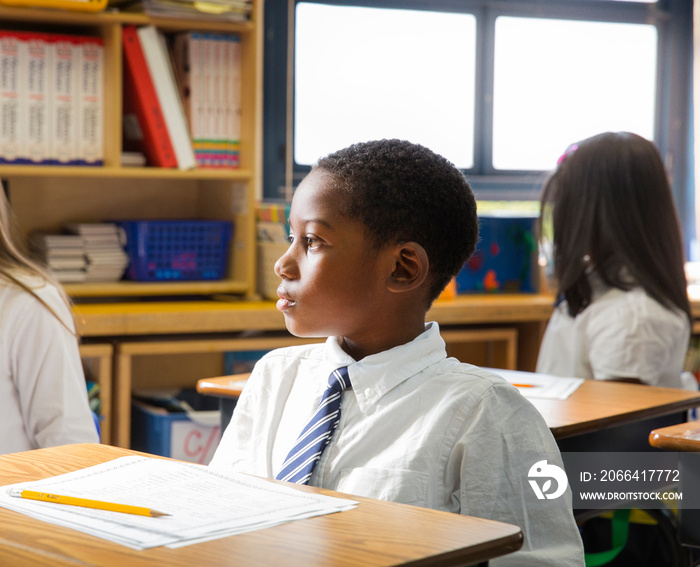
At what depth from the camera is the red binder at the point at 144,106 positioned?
2.74 metres

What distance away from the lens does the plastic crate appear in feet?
9.39

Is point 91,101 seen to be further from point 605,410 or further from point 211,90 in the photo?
point 605,410

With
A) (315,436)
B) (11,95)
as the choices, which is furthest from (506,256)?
(315,436)

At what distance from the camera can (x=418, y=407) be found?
107cm

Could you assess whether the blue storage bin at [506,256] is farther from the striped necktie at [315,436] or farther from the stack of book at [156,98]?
the striped necktie at [315,436]

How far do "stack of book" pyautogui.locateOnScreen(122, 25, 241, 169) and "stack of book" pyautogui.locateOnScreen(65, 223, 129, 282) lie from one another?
0.25 m

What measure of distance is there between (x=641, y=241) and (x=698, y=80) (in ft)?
6.62

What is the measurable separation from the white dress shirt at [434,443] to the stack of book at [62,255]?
5.75ft

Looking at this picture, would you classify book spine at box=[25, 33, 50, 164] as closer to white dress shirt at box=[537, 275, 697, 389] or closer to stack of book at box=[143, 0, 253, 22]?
stack of book at box=[143, 0, 253, 22]

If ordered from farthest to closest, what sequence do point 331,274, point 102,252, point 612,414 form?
1. point 102,252
2. point 612,414
3. point 331,274

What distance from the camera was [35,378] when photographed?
1651 millimetres

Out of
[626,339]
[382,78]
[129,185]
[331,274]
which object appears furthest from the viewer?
[382,78]

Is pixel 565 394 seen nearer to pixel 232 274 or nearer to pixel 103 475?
pixel 103 475

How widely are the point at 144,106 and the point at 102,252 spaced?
45 centimetres
